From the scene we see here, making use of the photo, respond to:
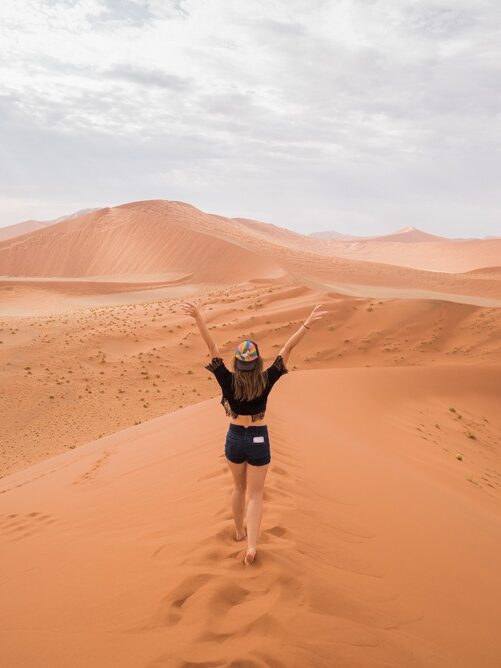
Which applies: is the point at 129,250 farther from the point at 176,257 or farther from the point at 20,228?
the point at 20,228

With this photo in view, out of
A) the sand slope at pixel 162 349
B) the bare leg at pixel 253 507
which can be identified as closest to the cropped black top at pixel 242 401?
the bare leg at pixel 253 507

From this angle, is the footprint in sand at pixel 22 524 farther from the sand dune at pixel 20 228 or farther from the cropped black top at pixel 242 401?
the sand dune at pixel 20 228

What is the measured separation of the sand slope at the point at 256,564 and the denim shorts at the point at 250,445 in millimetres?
549

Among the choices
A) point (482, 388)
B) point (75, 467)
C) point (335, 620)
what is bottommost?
point (482, 388)

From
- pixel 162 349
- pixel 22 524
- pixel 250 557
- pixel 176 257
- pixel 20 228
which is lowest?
pixel 22 524

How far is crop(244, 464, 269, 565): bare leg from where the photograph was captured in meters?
3.20

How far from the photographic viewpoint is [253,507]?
→ 3354mm

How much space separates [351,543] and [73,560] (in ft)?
6.33

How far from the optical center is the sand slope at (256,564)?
8.73 feet

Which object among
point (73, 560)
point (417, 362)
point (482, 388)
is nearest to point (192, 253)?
point (417, 362)

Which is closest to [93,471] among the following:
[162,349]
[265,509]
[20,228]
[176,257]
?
[265,509]

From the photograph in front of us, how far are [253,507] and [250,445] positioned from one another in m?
0.37

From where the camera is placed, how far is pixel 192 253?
43438 mm

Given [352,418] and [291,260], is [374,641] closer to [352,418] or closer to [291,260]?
[352,418]
